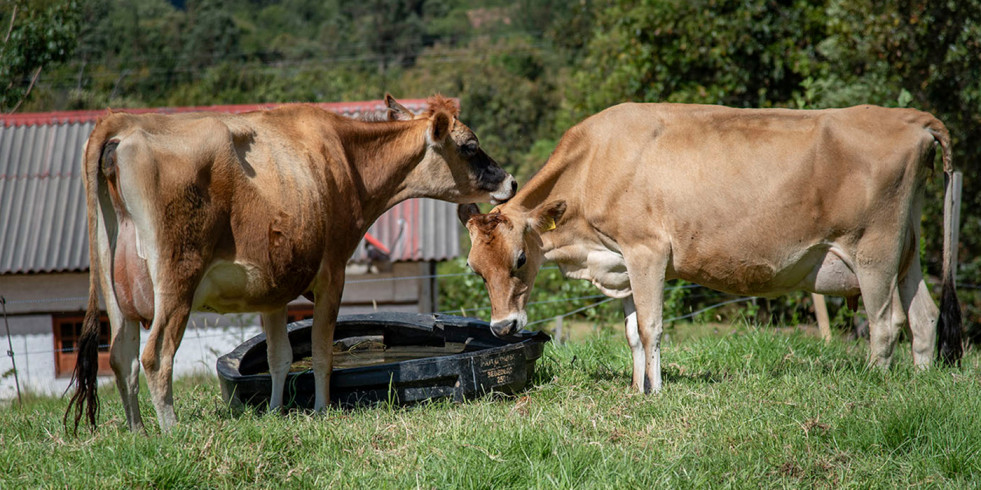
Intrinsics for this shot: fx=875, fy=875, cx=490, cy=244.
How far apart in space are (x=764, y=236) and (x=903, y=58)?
23.0 ft

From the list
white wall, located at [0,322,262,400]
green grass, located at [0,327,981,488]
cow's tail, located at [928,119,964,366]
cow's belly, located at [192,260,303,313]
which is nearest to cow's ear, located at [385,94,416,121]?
cow's belly, located at [192,260,303,313]

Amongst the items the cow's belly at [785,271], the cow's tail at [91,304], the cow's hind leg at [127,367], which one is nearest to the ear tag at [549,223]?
the cow's belly at [785,271]

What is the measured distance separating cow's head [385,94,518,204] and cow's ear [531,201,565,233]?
0.37 metres

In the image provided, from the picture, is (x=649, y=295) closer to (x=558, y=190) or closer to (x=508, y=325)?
(x=508, y=325)

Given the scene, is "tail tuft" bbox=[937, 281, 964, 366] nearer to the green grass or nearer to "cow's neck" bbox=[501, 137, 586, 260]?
the green grass

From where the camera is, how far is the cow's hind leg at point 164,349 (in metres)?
5.11

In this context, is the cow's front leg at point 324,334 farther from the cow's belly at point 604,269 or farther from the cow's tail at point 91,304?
the cow's belly at point 604,269

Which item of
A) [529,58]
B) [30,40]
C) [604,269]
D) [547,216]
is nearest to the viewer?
[547,216]

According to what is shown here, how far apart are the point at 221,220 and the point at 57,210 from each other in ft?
35.1

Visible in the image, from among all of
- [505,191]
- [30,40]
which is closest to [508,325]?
[505,191]

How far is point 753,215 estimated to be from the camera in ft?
21.1

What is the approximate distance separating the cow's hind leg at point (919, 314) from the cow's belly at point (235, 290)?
4660mm

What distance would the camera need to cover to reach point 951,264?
6695 mm

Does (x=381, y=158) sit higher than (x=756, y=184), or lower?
higher
